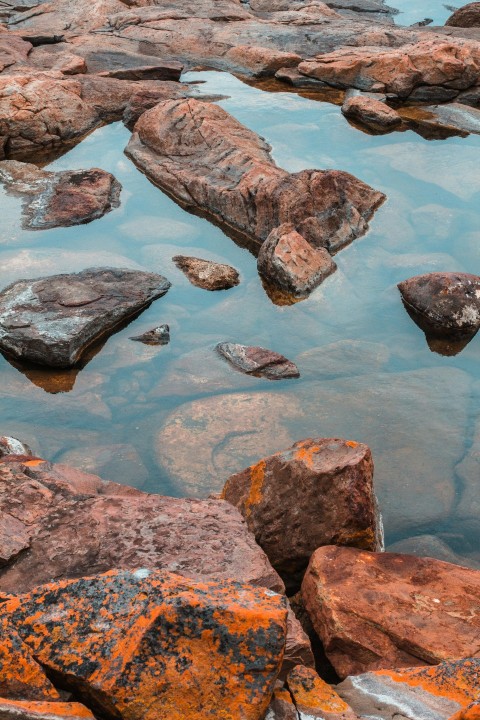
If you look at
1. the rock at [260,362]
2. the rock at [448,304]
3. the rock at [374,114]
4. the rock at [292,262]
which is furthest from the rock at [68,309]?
the rock at [374,114]

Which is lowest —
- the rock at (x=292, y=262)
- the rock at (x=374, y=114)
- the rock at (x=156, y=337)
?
the rock at (x=156, y=337)

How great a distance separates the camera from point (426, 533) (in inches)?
239

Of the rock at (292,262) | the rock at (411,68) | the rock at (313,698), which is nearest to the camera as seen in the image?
the rock at (313,698)

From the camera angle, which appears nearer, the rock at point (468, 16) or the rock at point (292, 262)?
the rock at point (292, 262)

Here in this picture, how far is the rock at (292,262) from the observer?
8.91m

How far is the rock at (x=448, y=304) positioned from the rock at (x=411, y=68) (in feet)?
22.5

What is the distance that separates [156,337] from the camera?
8188 millimetres

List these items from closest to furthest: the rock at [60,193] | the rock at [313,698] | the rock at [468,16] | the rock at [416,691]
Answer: the rock at [313,698]
the rock at [416,691]
the rock at [60,193]
the rock at [468,16]

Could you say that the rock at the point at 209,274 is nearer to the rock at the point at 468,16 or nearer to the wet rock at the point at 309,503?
the wet rock at the point at 309,503

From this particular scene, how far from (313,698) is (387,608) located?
137 cm

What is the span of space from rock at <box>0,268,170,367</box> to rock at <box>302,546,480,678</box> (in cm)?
373

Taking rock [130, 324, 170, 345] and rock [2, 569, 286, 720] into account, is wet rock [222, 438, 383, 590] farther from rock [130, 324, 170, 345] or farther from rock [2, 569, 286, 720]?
rock [130, 324, 170, 345]

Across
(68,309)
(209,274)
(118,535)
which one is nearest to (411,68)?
(209,274)

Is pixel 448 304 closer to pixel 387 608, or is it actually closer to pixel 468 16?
pixel 387 608
